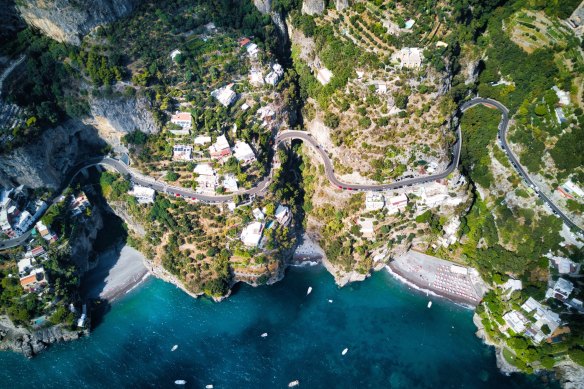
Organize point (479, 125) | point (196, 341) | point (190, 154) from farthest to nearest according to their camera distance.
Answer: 1. point (479, 125)
2. point (190, 154)
3. point (196, 341)

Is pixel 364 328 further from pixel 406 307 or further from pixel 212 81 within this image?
pixel 212 81

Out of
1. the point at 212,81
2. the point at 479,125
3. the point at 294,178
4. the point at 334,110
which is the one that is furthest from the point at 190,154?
the point at 479,125

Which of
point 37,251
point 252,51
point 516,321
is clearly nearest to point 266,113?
point 252,51

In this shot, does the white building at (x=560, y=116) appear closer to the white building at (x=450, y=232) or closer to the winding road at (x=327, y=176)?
the winding road at (x=327, y=176)

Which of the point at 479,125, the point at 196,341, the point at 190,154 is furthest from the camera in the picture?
the point at 479,125

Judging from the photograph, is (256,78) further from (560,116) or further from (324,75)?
(560,116)

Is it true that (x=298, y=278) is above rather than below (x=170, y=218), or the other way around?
below
